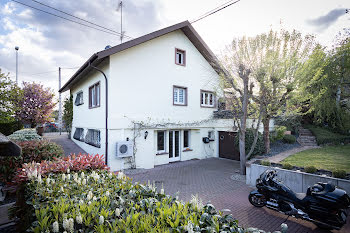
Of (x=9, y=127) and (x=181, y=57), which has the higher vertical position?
(x=181, y=57)

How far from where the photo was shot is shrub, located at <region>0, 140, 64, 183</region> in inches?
239

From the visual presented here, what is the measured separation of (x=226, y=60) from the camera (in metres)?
9.79

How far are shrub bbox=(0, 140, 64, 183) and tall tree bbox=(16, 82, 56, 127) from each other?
588 inches

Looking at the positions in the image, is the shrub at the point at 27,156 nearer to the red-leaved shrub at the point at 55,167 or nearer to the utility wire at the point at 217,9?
the red-leaved shrub at the point at 55,167

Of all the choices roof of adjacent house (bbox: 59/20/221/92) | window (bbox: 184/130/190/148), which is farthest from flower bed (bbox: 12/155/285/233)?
window (bbox: 184/130/190/148)

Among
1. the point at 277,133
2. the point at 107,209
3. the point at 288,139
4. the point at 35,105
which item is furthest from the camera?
the point at 35,105

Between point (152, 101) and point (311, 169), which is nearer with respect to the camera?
point (311, 169)

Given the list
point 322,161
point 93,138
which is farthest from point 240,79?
point 93,138

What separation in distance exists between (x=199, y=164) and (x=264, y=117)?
15.5 feet

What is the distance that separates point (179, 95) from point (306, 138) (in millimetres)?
11363

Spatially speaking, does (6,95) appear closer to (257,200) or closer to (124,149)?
(124,149)

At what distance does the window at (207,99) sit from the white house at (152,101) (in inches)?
3.0

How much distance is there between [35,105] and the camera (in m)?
19.4

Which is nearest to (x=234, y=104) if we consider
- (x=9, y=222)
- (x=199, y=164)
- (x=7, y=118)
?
(x=199, y=164)
